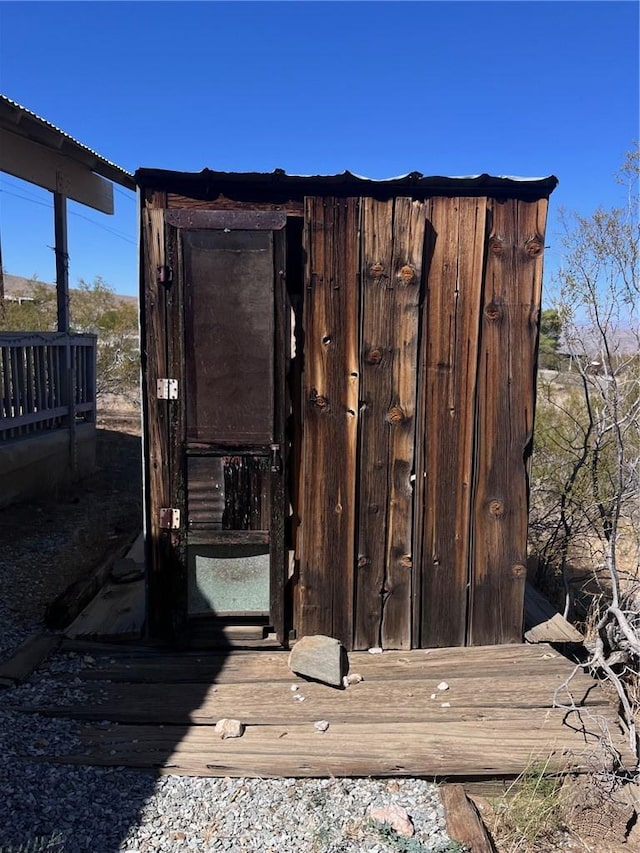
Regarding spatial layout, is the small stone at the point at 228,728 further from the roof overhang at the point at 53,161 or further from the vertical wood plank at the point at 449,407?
the roof overhang at the point at 53,161

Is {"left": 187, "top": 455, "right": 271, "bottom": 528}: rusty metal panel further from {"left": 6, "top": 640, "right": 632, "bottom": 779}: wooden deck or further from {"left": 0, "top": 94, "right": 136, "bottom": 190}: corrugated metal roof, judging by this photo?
{"left": 0, "top": 94, "right": 136, "bottom": 190}: corrugated metal roof

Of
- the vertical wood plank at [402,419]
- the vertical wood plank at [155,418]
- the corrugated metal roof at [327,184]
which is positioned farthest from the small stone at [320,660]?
the corrugated metal roof at [327,184]

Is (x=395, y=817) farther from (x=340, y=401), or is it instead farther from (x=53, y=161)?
(x=53, y=161)

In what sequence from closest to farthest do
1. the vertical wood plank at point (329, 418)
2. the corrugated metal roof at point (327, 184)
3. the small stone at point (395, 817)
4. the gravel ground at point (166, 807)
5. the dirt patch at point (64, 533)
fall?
the gravel ground at point (166, 807) → the small stone at point (395, 817) → the corrugated metal roof at point (327, 184) → the vertical wood plank at point (329, 418) → the dirt patch at point (64, 533)

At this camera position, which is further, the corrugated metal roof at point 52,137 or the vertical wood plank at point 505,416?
the corrugated metal roof at point 52,137

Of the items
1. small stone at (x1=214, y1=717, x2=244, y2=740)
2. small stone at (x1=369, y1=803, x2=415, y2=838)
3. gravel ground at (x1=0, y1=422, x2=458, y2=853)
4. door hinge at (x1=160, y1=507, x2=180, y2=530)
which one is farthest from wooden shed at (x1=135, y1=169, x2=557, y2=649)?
small stone at (x1=369, y1=803, x2=415, y2=838)

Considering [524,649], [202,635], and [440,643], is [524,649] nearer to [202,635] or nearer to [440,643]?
[440,643]

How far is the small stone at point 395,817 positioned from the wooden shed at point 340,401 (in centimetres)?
126

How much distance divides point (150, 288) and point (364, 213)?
1268 mm

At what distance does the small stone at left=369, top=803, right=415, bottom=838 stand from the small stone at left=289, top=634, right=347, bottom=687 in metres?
0.86

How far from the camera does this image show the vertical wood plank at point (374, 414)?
11.9ft

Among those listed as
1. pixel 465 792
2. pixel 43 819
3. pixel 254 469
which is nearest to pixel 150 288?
pixel 254 469

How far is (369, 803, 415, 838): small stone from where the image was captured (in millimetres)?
2607

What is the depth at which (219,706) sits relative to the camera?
11.0ft
